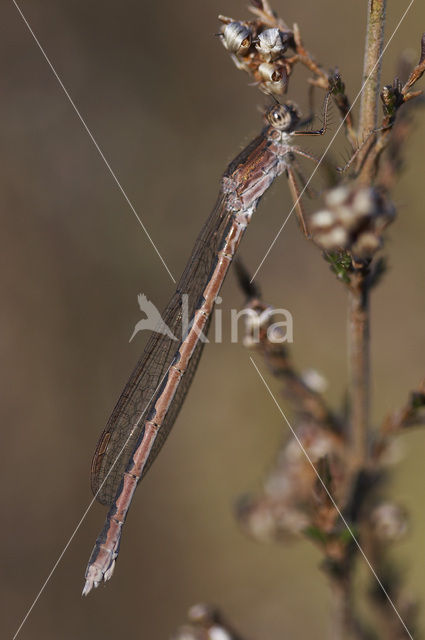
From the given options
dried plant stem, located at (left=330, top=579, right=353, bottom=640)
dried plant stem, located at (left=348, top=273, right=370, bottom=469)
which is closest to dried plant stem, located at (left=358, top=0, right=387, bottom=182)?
dried plant stem, located at (left=348, top=273, right=370, bottom=469)

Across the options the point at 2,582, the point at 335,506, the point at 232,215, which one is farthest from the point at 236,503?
the point at 2,582

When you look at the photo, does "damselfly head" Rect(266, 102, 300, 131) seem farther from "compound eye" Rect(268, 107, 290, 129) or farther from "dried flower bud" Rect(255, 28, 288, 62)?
"dried flower bud" Rect(255, 28, 288, 62)

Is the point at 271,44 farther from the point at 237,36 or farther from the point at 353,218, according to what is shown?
the point at 353,218

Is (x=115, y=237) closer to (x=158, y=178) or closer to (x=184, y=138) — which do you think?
(x=158, y=178)

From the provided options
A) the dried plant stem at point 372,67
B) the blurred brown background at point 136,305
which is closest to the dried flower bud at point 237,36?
the dried plant stem at point 372,67

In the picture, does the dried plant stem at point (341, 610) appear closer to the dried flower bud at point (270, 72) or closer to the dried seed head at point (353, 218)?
the dried seed head at point (353, 218)
